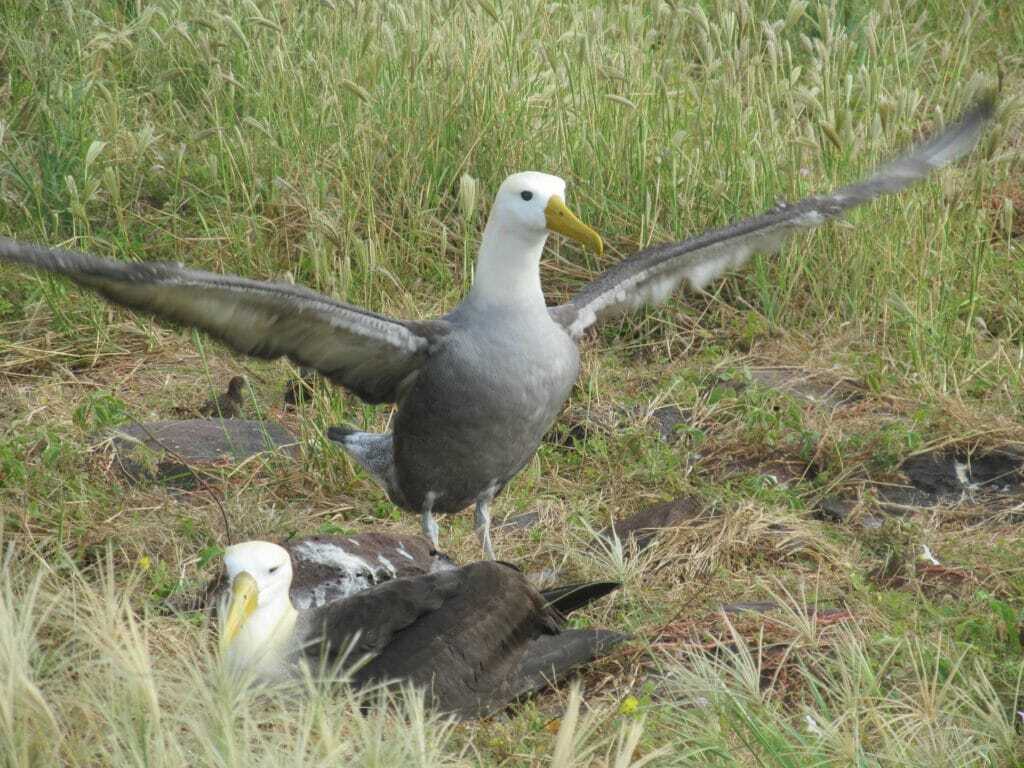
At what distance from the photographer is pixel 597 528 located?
15.5 feet

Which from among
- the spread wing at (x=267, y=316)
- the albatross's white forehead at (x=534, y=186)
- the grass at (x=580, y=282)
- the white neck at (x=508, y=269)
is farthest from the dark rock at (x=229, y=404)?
the albatross's white forehead at (x=534, y=186)

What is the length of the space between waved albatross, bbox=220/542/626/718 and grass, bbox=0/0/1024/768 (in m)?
0.12

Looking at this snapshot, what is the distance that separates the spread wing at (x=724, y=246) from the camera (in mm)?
4648

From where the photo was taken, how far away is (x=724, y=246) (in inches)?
187

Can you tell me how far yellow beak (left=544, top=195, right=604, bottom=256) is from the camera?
4.25 metres

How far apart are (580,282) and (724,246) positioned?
1.45 metres

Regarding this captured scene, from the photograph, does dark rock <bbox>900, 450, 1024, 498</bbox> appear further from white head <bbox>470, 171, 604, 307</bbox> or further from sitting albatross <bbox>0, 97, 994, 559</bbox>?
white head <bbox>470, 171, 604, 307</bbox>

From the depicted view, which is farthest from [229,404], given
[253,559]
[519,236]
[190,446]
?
[253,559]

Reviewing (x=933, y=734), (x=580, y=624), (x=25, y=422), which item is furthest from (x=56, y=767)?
(x=25, y=422)

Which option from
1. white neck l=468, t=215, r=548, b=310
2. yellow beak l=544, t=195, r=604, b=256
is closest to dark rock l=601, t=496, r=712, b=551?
white neck l=468, t=215, r=548, b=310

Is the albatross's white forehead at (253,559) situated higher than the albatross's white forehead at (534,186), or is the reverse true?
the albatross's white forehead at (534,186)

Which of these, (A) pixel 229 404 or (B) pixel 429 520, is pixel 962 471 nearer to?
(B) pixel 429 520

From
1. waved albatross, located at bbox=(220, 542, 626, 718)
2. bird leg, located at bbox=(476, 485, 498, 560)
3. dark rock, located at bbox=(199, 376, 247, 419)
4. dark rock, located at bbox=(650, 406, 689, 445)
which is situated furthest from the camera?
dark rock, located at bbox=(199, 376, 247, 419)

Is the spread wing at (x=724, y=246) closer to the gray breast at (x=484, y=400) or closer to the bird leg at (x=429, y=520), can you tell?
the gray breast at (x=484, y=400)
